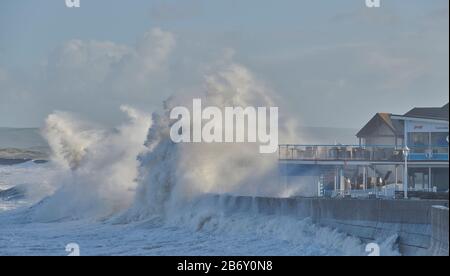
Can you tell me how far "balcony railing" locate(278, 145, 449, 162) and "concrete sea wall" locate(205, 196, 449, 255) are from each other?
293 inches

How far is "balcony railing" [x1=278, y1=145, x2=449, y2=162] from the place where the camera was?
34375mm

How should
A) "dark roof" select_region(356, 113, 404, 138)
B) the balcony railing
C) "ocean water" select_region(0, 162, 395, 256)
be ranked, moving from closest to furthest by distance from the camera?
"ocean water" select_region(0, 162, 395, 256) → the balcony railing → "dark roof" select_region(356, 113, 404, 138)

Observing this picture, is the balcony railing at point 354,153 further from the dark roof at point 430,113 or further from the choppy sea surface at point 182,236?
the choppy sea surface at point 182,236

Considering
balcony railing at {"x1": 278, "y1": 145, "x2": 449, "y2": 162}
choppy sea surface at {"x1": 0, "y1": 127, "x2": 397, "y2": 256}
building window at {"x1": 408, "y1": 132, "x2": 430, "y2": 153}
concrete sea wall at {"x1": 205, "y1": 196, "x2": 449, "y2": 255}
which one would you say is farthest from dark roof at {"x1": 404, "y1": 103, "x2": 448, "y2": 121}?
concrete sea wall at {"x1": 205, "y1": 196, "x2": 449, "y2": 255}

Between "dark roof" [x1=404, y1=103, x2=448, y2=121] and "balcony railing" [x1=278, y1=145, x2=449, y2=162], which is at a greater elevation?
"dark roof" [x1=404, y1=103, x2=448, y2=121]

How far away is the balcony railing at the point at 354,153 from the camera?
113ft

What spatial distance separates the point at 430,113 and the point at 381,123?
2527 millimetres

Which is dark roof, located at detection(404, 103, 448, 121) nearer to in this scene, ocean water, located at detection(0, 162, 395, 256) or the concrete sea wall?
ocean water, located at detection(0, 162, 395, 256)

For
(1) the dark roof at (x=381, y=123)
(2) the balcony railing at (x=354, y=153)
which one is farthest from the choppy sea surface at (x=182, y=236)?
(1) the dark roof at (x=381, y=123)
